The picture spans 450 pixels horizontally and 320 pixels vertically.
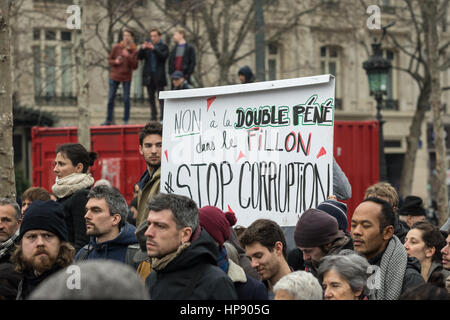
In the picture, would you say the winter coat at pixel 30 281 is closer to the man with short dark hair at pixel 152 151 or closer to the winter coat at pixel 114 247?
the winter coat at pixel 114 247

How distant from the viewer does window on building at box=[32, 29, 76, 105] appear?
2545 cm

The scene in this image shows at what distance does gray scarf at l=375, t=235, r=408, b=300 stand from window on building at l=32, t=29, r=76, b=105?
2063 cm

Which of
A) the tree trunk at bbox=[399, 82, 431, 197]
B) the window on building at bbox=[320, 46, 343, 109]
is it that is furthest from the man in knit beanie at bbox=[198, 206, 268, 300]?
the window on building at bbox=[320, 46, 343, 109]

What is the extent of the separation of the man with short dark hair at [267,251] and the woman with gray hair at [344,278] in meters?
0.60

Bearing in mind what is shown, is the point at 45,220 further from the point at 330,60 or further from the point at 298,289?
the point at 330,60

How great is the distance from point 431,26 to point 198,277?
49.9 ft

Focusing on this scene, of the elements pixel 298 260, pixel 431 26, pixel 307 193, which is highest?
pixel 431 26

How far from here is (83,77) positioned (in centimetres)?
1420

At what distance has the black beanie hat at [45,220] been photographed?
507 centimetres

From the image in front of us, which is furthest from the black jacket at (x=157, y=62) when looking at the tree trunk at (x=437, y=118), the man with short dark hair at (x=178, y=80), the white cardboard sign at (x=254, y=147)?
the white cardboard sign at (x=254, y=147)

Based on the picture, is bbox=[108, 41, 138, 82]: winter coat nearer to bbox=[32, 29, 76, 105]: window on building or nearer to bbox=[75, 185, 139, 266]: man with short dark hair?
bbox=[32, 29, 76, 105]: window on building

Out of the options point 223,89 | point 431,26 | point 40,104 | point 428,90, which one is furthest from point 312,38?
point 223,89

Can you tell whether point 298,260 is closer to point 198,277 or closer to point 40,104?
point 198,277

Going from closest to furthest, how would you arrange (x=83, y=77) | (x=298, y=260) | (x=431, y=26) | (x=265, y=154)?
(x=298, y=260)
(x=265, y=154)
(x=83, y=77)
(x=431, y=26)
